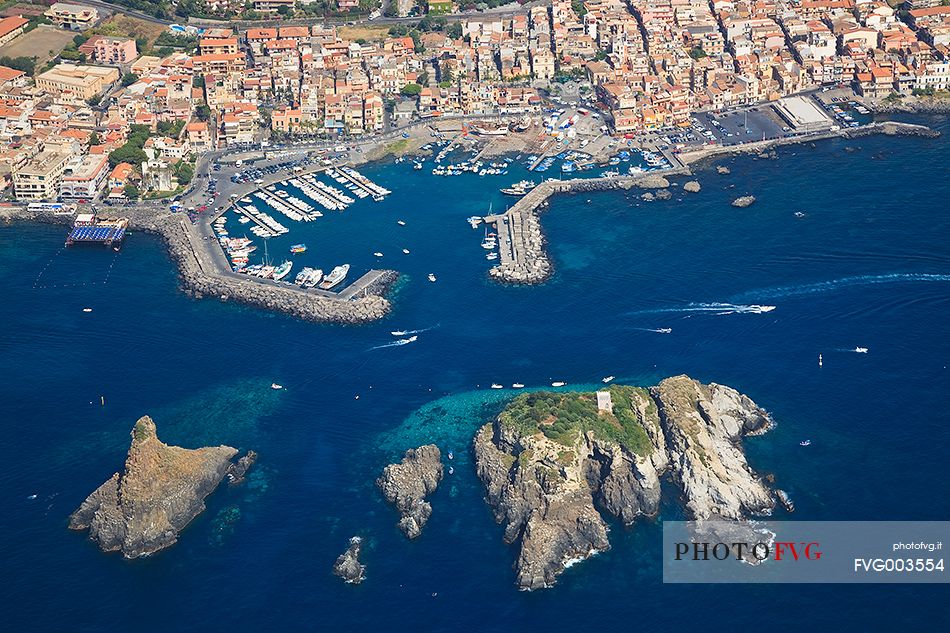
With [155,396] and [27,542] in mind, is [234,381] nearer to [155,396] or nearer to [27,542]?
[155,396]

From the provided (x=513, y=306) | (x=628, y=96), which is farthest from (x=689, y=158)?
(x=513, y=306)

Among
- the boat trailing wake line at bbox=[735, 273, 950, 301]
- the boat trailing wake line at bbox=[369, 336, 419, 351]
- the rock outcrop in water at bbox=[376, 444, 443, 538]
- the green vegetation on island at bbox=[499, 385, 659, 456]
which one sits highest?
the boat trailing wake line at bbox=[735, 273, 950, 301]

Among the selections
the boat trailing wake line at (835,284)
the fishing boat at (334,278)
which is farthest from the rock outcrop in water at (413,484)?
the boat trailing wake line at (835,284)

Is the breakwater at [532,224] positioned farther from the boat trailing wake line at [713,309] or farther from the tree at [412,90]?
the tree at [412,90]

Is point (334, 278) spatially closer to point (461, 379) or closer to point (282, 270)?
point (282, 270)

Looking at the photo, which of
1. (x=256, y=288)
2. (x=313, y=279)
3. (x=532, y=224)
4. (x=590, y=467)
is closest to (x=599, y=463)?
(x=590, y=467)

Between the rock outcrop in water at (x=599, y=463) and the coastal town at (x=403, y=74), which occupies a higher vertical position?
the coastal town at (x=403, y=74)

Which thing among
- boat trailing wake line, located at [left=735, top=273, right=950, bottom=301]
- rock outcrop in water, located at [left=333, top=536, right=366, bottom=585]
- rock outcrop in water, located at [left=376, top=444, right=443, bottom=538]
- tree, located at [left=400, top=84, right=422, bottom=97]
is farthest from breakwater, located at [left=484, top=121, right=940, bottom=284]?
rock outcrop in water, located at [left=333, top=536, right=366, bottom=585]

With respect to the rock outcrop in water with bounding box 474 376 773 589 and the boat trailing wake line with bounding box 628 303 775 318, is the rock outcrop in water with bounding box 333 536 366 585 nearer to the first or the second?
the rock outcrop in water with bounding box 474 376 773 589
